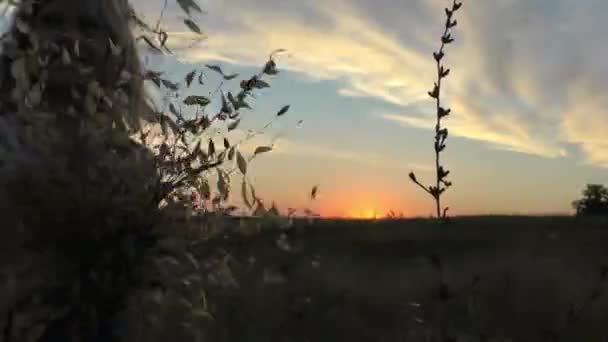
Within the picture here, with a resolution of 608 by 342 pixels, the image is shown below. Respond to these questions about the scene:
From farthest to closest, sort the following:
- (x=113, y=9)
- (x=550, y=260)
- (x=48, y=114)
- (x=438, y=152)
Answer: (x=550, y=260) → (x=113, y=9) → (x=48, y=114) → (x=438, y=152)

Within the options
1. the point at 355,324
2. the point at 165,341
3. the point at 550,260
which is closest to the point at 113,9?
the point at 165,341

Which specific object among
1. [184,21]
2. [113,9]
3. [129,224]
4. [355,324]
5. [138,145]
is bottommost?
[355,324]

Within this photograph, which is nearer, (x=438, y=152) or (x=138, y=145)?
(x=438, y=152)

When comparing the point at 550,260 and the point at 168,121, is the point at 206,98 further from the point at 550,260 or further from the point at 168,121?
the point at 550,260

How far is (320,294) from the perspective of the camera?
11609 mm

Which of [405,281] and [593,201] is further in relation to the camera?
Answer: [405,281]

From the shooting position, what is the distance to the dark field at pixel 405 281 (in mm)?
8672

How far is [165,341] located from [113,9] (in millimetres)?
2069

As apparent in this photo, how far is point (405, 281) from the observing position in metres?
13.5

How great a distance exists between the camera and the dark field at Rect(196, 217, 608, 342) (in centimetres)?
867

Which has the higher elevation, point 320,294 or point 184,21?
point 184,21

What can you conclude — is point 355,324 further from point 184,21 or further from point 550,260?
point 184,21

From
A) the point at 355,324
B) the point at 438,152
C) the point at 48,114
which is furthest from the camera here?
the point at 355,324

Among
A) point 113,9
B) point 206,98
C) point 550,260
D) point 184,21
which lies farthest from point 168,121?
point 550,260
